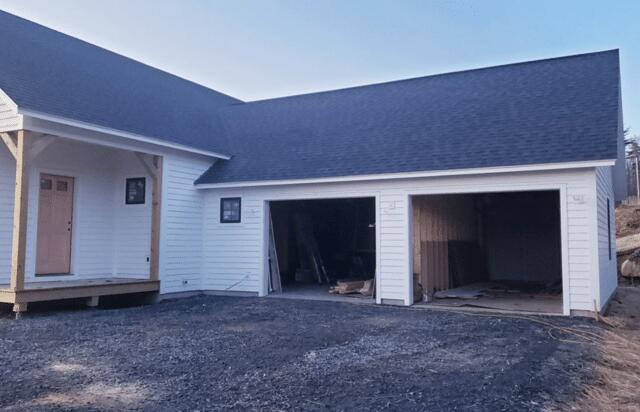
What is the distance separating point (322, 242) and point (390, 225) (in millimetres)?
6060

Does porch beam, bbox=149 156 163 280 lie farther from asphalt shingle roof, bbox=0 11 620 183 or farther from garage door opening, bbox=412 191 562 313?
garage door opening, bbox=412 191 562 313

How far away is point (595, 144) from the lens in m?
8.45

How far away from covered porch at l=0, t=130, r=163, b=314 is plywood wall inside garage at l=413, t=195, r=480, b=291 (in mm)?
5558

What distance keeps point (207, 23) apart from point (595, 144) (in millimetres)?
12079

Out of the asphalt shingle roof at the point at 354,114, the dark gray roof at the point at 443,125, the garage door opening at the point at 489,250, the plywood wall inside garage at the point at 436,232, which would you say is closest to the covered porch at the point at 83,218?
the asphalt shingle roof at the point at 354,114

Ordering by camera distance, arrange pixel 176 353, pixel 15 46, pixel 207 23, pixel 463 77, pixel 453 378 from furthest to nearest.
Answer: pixel 207 23 → pixel 463 77 → pixel 15 46 → pixel 176 353 → pixel 453 378

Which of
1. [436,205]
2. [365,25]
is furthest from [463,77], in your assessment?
[365,25]

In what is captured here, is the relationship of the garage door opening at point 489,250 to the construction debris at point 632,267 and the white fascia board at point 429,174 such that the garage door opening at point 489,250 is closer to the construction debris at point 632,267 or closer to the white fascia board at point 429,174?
the white fascia board at point 429,174

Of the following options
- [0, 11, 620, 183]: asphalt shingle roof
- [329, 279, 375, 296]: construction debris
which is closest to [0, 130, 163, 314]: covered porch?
[0, 11, 620, 183]: asphalt shingle roof

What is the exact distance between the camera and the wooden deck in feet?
26.9

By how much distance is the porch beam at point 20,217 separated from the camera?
26.6 feet

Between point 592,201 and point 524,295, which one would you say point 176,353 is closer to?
point 592,201

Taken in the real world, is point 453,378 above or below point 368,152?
below

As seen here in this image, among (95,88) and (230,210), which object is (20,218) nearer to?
(95,88)
